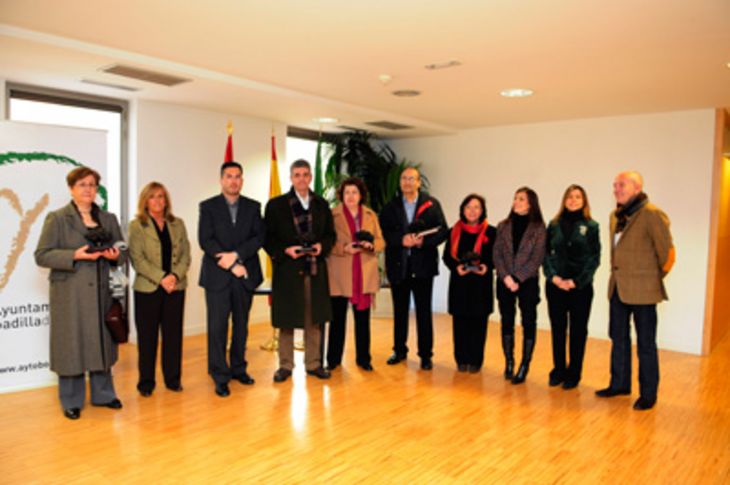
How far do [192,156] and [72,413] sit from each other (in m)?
3.26

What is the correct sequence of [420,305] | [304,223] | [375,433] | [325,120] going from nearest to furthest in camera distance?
[375,433] → [304,223] → [420,305] → [325,120]

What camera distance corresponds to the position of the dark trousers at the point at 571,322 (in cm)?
438

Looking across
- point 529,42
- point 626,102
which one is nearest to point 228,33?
point 529,42

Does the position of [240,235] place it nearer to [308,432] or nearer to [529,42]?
[308,432]

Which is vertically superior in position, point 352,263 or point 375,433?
point 352,263

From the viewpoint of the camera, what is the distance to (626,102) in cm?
574

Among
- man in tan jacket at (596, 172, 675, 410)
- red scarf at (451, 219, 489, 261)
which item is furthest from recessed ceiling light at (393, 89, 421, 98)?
man in tan jacket at (596, 172, 675, 410)

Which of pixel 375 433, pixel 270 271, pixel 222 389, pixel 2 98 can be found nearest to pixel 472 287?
pixel 375 433

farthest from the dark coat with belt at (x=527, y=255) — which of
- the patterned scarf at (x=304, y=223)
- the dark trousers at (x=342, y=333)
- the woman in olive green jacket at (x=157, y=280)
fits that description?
the woman in olive green jacket at (x=157, y=280)

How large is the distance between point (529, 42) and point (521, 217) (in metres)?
1.37

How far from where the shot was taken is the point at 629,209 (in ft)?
13.4

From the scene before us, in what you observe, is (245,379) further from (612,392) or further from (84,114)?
(84,114)

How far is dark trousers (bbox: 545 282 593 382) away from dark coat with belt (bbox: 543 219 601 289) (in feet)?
0.34

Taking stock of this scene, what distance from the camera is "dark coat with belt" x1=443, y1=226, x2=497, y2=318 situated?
477 cm
